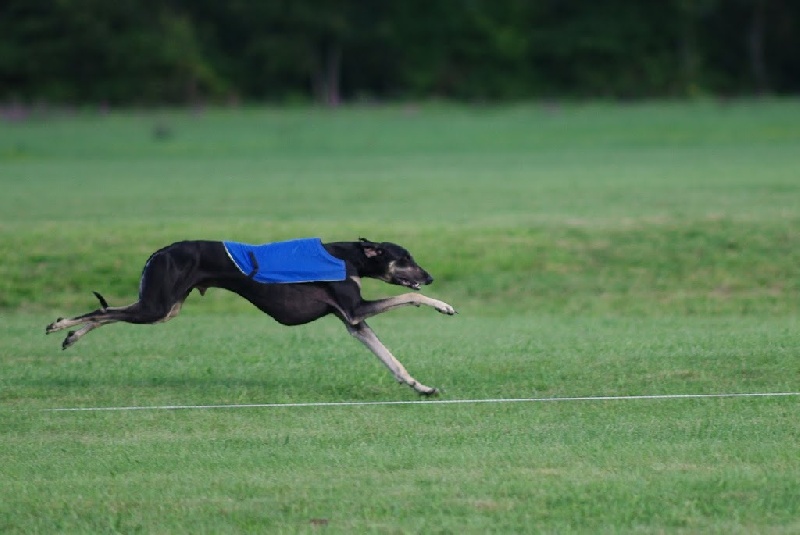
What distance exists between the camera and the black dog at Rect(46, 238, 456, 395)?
11617 mm

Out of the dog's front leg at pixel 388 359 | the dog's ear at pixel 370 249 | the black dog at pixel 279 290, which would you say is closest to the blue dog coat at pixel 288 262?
the black dog at pixel 279 290

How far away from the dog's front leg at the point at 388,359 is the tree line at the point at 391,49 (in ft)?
200

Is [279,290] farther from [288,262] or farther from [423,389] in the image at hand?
[423,389]

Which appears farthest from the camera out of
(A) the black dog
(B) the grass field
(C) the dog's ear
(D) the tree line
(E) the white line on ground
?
(D) the tree line

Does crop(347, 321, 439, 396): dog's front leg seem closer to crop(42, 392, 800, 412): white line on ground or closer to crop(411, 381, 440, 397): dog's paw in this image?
crop(411, 381, 440, 397): dog's paw

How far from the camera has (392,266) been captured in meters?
12.0

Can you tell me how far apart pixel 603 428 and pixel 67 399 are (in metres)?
4.30

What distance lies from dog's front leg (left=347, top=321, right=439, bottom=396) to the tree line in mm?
61054

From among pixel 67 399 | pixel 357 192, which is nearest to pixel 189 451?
pixel 67 399

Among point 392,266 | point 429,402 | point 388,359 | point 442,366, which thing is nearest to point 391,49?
point 442,366

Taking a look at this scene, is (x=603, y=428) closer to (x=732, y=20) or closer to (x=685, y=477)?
(x=685, y=477)

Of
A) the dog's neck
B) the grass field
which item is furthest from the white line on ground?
the dog's neck

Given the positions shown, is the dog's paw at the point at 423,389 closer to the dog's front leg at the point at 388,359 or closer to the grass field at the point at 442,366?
the dog's front leg at the point at 388,359

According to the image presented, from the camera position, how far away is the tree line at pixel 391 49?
239ft
